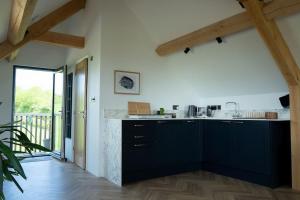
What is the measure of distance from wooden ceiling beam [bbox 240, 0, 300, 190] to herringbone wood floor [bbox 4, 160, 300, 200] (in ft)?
1.58

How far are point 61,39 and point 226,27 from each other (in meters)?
2.72

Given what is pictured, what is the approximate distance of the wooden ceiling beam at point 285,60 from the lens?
2732 millimetres

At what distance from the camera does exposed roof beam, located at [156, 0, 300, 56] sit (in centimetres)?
262

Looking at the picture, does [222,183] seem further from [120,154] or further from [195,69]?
[195,69]

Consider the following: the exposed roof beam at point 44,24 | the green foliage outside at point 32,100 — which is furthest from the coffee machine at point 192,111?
the green foliage outside at point 32,100

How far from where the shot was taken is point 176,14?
379 cm

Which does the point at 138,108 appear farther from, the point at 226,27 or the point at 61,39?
the point at 226,27

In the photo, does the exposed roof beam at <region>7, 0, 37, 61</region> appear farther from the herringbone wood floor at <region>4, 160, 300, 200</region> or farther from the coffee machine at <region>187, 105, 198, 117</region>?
the coffee machine at <region>187, 105, 198, 117</region>

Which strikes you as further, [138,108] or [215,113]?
[215,113]

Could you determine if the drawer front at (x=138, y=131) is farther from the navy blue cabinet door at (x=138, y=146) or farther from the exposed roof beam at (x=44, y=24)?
the exposed roof beam at (x=44, y=24)

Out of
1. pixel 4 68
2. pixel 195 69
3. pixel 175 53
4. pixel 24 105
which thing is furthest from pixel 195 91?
pixel 24 105

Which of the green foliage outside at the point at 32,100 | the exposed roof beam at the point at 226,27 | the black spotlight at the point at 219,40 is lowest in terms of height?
the green foliage outside at the point at 32,100

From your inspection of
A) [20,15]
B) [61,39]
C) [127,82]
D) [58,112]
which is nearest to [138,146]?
[127,82]

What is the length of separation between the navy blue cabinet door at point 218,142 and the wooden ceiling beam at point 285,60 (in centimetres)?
86
